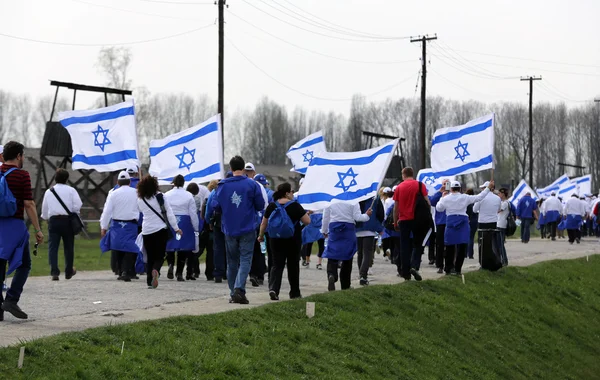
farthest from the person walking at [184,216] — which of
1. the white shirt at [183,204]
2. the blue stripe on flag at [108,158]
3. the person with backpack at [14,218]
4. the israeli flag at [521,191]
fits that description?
the israeli flag at [521,191]

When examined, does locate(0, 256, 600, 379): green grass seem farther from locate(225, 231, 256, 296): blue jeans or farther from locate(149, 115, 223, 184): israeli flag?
locate(149, 115, 223, 184): israeli flag

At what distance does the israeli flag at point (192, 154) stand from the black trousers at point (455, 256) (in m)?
4.68

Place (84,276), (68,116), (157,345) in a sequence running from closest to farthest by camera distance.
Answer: (157,345) → (84,276) → (68,116)

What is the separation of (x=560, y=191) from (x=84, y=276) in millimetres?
34030

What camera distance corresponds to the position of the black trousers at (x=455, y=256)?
1961 centimetres

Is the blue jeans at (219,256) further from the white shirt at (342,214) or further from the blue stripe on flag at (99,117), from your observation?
the blue stripe on flag at (99,117)

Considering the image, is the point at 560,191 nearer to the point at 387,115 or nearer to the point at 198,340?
the point at 198,340

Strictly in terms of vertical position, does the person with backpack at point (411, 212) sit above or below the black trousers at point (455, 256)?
above

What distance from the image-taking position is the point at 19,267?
11.3m

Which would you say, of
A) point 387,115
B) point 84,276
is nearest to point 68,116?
Answer: point 84,276

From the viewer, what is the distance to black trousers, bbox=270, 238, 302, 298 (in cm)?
1407

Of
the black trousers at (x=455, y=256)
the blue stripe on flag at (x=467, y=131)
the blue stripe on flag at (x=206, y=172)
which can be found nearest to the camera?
the black trousers at (x=455, y=256)

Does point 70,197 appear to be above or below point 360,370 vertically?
above

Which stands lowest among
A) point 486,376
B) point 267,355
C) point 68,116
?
point 486,376
